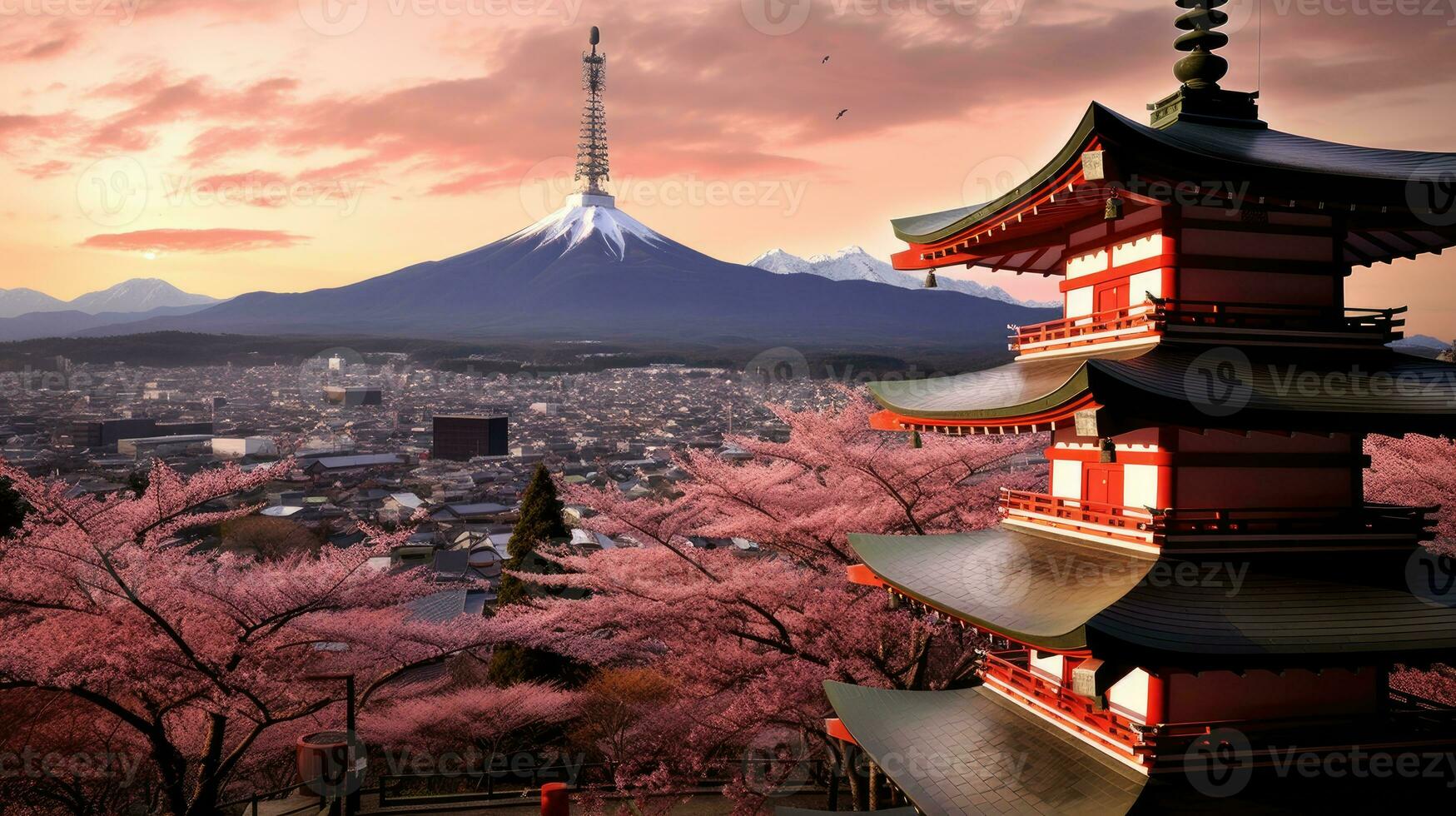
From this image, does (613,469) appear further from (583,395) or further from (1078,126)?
(583,395)

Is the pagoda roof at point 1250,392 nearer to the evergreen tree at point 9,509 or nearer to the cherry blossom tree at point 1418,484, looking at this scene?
the cherry blossom tree at point 1418,484

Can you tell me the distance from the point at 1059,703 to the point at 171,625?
12750 mm

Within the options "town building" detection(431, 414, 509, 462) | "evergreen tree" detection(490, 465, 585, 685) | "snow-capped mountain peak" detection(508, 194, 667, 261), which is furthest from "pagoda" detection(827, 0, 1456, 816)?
"snow-capped mountain peak" detection(508, 194, 667, 261)

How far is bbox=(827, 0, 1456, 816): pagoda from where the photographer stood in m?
6.80

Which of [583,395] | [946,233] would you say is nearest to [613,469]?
[946,233]

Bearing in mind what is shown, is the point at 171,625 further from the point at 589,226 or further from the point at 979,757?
the point at 589,226

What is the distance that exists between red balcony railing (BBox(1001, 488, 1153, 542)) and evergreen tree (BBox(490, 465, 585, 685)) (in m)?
Answer: 13.4

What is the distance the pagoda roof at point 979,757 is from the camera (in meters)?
7.06

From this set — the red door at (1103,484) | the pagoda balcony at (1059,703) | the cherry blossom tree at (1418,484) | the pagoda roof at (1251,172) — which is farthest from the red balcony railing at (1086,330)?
the cherry blossom tree at (1418,484)

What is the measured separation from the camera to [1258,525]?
24.8 feet

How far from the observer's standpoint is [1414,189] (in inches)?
287

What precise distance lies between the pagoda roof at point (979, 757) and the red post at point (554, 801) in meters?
3.15

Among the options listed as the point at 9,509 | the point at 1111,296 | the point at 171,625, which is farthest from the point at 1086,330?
the point at 9,509

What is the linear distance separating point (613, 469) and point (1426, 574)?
7075 cm
